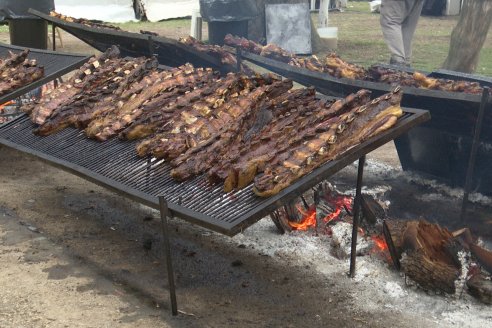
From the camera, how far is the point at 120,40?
9672 mm

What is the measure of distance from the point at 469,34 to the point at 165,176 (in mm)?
9654

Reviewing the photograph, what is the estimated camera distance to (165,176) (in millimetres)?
5344

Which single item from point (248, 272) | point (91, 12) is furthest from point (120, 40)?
point (91, 12)

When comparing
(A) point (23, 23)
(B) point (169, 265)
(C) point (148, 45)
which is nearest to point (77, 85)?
(C) point (148, 45)

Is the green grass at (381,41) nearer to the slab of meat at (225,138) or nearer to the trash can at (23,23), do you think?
the trash can at (23,23)

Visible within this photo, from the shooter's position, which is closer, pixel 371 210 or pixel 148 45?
pixel 371 210

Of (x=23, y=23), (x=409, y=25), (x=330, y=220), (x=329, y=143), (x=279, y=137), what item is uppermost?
(x=329, y=143)

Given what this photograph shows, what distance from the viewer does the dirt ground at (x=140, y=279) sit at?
512 centimetres

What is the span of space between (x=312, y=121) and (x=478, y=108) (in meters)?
1.90

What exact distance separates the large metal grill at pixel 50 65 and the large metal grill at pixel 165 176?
50.9 inches

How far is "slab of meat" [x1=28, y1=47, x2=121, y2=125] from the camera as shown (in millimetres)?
6898

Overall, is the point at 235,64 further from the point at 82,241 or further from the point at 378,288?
the point at 378,288

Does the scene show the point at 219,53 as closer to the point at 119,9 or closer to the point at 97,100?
the point at 97,100

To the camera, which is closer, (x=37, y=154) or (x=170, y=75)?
(x=37, y=154)
